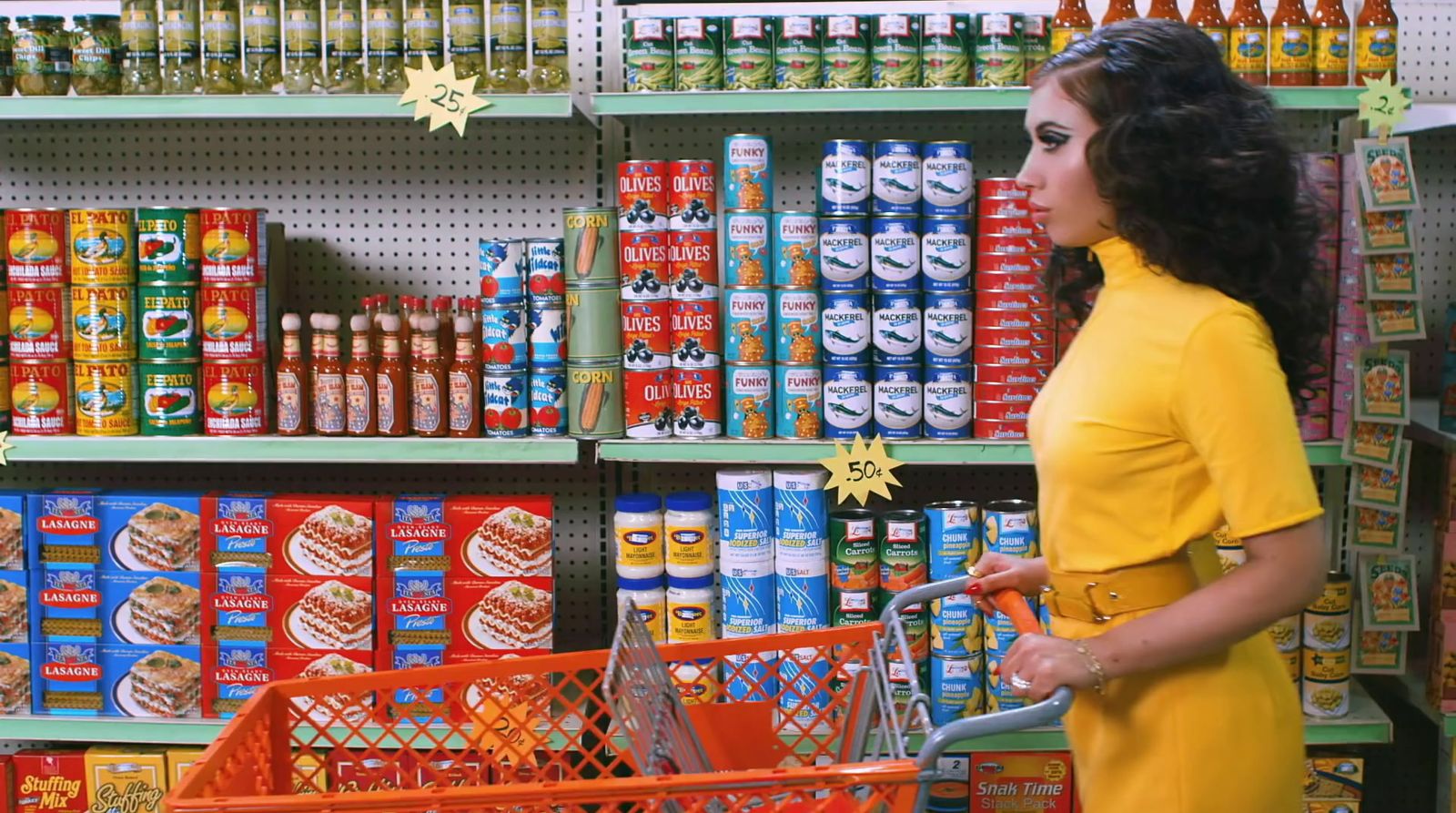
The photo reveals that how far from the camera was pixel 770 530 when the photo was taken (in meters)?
2.38

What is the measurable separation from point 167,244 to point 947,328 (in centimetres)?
133

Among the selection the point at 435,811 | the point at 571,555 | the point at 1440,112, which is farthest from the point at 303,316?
the point at 1440,112

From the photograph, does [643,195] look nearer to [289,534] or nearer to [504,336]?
[504,336]

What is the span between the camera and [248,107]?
232cm

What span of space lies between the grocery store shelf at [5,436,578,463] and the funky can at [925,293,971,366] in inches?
24.5

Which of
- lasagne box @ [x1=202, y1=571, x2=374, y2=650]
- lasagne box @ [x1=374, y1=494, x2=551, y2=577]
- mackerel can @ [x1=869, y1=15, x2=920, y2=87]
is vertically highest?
mackerel can @ [x1=869, y1=15, x2=920, y2=87]

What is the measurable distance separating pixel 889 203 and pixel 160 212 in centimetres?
123

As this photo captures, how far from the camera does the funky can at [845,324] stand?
7.70ft

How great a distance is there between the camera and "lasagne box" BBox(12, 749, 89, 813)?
257cm

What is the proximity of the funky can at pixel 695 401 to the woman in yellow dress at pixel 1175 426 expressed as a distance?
3.34 ft

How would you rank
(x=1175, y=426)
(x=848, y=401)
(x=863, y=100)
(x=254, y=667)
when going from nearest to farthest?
(x=1175, y=426) → (x=863, y=100) → (x=848, y=401) → (x=254, y=667)

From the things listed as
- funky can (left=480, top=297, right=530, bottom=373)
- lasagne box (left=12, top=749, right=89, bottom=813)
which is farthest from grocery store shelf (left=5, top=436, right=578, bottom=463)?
lasagne box (left=12, top=749, right=89, bottom=813)

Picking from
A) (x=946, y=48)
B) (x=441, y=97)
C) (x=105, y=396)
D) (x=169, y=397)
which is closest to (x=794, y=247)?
(x=946, y=48)

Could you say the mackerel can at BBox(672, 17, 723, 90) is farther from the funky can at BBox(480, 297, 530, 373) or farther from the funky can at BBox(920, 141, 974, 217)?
the funky can at BBox(480, 297, 530, 373)
